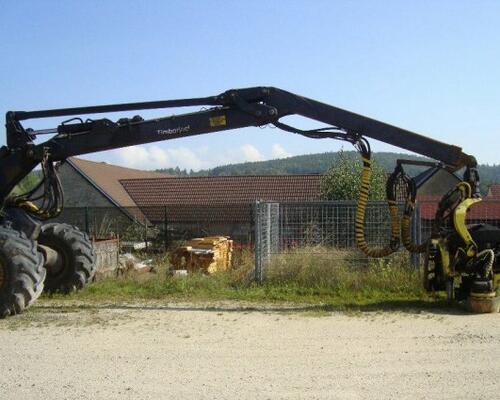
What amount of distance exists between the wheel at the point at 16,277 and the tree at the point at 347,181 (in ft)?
55.8

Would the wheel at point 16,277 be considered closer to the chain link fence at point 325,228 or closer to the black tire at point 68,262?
the black tire at point 68,262

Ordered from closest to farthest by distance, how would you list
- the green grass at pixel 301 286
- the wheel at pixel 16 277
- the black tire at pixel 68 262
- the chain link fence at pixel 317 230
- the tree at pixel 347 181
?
the wheel at pixel 16 277 < the green grass at pixel 301 286 < the black tire at pixel 68 262 < the chain link fence at pixel 317 230 < the tree at pixel 347 181

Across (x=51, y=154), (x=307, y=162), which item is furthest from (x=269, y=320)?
(x=307, y=162)

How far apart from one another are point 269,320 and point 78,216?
1768cm

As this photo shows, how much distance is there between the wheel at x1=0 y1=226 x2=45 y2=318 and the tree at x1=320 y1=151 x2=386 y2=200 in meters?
17.0

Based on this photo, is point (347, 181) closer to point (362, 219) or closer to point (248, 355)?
point (362, 219)

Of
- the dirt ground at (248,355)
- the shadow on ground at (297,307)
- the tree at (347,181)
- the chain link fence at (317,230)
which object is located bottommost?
the dirt ground at (248,355)

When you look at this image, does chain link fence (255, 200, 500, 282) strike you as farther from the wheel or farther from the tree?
the tree

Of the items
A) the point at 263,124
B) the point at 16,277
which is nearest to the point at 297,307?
the point at 263,124

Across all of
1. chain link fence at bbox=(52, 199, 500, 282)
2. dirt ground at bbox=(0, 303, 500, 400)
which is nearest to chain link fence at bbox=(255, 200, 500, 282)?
chain link fence at bbox=(52, 199, 500, 282)

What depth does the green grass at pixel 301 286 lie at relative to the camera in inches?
462

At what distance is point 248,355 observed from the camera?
754cm

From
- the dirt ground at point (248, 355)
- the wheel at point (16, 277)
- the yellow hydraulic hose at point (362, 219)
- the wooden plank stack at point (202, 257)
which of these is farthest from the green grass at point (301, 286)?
the wooden plank stack at point (202, 257)

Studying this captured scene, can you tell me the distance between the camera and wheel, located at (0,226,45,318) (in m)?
9.85
